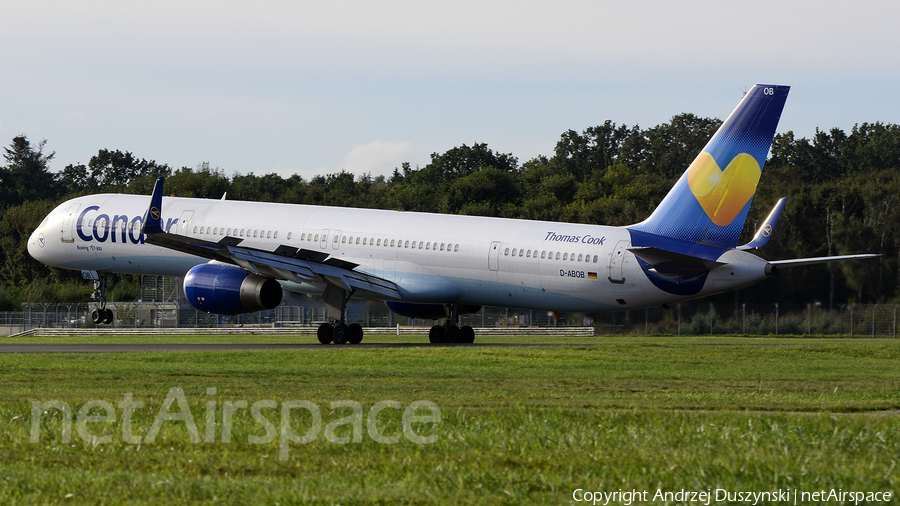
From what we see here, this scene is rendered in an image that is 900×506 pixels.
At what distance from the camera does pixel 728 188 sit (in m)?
35.3

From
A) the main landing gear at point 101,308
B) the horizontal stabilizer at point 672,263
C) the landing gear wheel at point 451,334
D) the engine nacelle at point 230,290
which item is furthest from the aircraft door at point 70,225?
the horizontal stabilizer at point 672,263

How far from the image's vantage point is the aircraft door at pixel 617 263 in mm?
35375

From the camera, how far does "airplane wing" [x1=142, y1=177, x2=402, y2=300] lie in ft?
119

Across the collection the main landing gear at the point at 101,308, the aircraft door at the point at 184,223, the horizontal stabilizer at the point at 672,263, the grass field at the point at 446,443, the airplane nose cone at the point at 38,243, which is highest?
the aircraft door at the point at 184,223

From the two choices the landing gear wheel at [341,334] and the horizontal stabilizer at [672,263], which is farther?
the landing gear wheel at [341,334]

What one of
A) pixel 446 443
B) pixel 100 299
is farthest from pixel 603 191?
pixel 446 443

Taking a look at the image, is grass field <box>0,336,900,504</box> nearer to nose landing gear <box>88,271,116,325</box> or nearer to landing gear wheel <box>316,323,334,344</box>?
landing gear wheel <box>316,323,334,344</box>

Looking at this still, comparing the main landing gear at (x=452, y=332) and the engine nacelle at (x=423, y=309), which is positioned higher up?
the engine nacelle at (x=423, y=309)

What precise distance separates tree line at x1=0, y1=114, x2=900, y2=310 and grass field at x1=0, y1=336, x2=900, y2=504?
1349 inches

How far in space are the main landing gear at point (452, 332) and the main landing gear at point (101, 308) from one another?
1319cm

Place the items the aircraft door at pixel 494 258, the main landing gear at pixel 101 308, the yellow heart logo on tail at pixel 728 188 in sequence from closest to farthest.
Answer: the yellow heart logo on tail at pixel 728 188 → the aircraft door at pixel 494 258 → the main landing gear at pixel 101 308

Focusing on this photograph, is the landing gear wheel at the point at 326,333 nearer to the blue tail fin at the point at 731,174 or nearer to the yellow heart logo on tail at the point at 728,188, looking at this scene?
the blue tail fin at the point at 731,174

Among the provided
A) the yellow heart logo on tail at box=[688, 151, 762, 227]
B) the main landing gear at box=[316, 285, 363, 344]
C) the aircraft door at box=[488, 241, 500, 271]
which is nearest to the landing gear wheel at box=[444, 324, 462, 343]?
the main landing gear at box=[316, 285, 363, 344]

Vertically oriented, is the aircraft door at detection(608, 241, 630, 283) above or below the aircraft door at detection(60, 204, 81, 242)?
below
